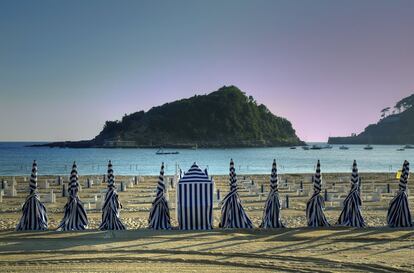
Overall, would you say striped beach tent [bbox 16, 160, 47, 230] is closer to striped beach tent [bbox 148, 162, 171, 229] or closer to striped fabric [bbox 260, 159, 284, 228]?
striped beach tent [bbox 148, 162, 171, 229]

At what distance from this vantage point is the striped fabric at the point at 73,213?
1586 cm

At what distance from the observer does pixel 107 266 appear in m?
10.8

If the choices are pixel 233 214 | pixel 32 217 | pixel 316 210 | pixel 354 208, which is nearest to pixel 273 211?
pixel 233 214

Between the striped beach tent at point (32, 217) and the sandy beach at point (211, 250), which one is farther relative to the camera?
the striped beach tent at point (32, 217)

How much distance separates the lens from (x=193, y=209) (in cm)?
1556

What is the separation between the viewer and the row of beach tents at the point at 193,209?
15.5 m

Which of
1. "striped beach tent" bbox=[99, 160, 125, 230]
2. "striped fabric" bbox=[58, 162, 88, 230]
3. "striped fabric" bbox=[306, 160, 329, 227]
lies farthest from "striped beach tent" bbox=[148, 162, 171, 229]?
"striped fabric" bbox=[306, 160, 329, 227]

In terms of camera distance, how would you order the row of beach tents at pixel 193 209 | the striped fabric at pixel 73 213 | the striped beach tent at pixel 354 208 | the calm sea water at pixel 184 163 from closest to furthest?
the row of beach tents at pixel 193 209 → the striped fabric at pixel 73 213 → the striped beach tent at pixel 354 208 → the calm sea water at pixel 184 163

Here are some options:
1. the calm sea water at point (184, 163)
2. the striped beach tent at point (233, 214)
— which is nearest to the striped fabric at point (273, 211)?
the striped beach tent at point (233, 214)

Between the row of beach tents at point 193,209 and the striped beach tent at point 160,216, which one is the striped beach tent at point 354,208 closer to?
the row of beach tents at point 193,209

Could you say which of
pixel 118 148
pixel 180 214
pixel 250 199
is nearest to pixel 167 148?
pixel 118 148

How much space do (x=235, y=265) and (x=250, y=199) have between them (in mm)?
17008

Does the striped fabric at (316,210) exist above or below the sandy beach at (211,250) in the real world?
above

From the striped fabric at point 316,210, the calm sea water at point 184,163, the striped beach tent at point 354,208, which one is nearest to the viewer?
the striped fabric at point 316,210
